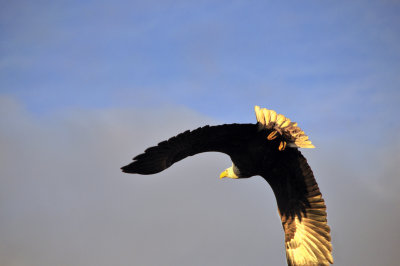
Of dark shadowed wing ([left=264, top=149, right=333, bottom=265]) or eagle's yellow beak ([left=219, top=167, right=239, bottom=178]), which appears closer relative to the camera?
dark shadowed wing ([left=264, top=149, right=333, bottom=265])

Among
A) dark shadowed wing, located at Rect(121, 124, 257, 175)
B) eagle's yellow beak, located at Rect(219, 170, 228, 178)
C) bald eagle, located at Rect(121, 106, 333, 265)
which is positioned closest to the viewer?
dark shadowed wing, located at Rect(121, 124, 257, 175)

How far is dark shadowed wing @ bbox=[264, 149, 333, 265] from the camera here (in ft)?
25.8

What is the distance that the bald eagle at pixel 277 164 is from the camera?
677 centimetres

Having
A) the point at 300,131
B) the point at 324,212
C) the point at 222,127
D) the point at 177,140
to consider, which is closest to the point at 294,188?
the point at 324,212

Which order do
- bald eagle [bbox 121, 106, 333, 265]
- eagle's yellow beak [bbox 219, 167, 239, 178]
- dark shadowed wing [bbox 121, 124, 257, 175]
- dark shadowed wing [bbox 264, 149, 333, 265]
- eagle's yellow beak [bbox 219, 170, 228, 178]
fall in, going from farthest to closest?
eagle's yellow beak [bbox 219, 170, 228, 178], eagle's yellow beak [bbox 219, 167, 239, 178], dark shadowed wing [bbox 264, 149, 333, 265], bald eagle [bbox 121, 106, 333, 265], dark shadowed wing [bbox 121, 124, 257, 175]

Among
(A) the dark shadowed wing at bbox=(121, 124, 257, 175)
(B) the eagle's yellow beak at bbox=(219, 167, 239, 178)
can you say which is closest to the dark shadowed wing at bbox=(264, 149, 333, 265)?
(B) the eagle's yellow beak at bbox=(219, 167, 239, 178)

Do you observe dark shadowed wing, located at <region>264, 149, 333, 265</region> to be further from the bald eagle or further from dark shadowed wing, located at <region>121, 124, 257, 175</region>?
dark shadowed wing, located at <region>121, 124, 257, 175</region>

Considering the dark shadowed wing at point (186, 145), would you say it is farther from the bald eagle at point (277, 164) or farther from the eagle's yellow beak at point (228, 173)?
the eagle's yellow beak at point (228, 173)

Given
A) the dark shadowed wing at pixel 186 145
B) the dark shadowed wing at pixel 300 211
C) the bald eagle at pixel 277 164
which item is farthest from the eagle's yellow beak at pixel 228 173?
the dark shadowed wing at pixel 186 145

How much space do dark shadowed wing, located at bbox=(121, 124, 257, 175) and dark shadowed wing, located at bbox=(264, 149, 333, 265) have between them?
107cm

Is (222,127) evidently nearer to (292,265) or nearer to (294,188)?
(294,188)

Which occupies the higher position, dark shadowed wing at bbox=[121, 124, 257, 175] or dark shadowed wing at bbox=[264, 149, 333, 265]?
dark shadowed wing at bbox=[121, 124, 257, 175]

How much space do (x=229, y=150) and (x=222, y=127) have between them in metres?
0.75

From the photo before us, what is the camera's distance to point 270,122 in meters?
7.07
